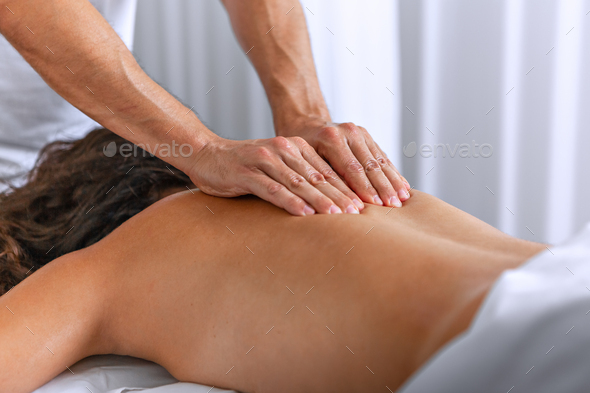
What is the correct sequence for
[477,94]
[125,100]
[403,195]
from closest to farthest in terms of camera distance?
1. [403,195]
2. [125,100]
3. [477,94]

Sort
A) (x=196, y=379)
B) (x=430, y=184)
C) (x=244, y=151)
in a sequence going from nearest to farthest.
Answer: (x=196, y=379)
(x=244, y=151)
(x=430, y=184)

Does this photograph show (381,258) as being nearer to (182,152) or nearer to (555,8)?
(182,152)

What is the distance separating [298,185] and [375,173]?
0.18 metres

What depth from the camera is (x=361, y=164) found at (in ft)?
3.14

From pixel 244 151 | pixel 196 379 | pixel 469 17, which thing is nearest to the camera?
pixel 196 379

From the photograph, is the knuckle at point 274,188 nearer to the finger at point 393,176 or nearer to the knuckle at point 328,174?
the knuckle at point 328,174

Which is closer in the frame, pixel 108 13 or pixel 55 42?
pixel 55 42

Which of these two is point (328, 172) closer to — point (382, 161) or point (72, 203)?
point (382, 161)

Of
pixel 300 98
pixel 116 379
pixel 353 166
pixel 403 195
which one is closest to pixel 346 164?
pixel 353 166

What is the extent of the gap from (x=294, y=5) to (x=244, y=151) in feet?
2.81

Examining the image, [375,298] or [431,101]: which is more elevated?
[375,298]

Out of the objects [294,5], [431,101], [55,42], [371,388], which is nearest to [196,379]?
[371,388]

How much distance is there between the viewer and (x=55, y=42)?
975 mm
